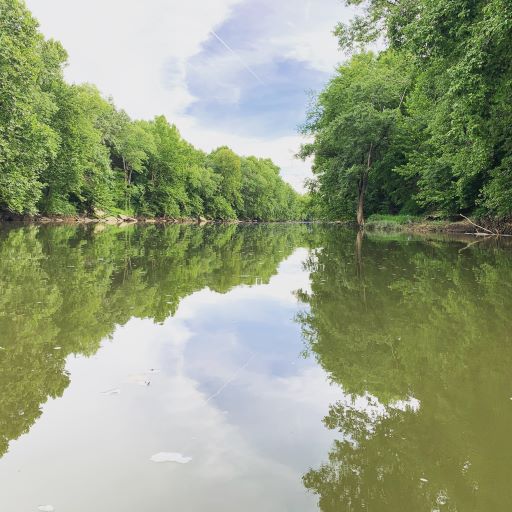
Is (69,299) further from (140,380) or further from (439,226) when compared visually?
(439,226)

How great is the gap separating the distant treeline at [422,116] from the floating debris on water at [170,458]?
10.4 metres

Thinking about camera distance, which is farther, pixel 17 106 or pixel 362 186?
pixel 362 186

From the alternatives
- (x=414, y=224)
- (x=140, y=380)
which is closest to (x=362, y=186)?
(x=414, y=224)

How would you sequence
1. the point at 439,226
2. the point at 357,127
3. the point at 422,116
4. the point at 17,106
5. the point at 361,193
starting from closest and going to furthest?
the point at 17,106 < the point at 439,226 < the point at 422,116 < the point at 357,127 < the point at 361,193

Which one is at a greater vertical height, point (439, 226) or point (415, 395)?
point (439, 226)

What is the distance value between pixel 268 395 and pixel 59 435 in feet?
4.42

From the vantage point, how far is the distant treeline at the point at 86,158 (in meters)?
18.8

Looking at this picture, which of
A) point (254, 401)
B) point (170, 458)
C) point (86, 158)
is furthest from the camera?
point (86, 158)

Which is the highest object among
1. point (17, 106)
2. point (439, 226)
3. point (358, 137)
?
point (358, 137)

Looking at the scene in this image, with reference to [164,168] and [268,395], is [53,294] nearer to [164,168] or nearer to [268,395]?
[268,395]

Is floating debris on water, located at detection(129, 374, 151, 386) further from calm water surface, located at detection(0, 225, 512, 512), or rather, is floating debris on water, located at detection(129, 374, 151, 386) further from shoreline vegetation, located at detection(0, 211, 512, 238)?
shoreline vegetation, located at detection(0, 211, 512, 238)

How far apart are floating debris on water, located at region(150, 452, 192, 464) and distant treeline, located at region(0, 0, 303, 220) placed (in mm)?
18626

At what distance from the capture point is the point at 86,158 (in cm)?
3475

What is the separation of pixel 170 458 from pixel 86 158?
3620 cm
